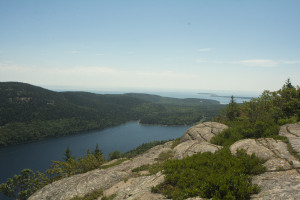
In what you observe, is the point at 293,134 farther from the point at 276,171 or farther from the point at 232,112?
the point at 232,112

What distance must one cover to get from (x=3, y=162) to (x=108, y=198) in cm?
14712

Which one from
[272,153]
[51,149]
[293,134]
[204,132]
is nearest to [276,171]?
[272,153]

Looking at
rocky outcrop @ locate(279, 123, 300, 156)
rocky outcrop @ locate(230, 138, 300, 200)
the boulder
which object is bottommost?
the boulder

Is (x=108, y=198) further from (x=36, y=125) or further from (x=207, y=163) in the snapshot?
(x=36, y=125)

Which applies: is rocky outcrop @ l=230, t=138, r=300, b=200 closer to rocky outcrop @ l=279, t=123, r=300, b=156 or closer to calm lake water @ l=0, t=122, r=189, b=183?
rocky outcrop @ l=279, t=123, r=300, b=156

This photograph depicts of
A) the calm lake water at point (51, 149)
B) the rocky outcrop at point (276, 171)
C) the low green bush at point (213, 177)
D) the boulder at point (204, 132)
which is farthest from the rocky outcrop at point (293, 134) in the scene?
the calm lake water at point (51, 149)

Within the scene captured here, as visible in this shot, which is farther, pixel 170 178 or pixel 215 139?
pixel 215 139

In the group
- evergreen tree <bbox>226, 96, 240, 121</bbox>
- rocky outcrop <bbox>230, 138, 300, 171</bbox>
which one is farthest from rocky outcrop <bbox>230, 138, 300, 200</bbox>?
evergreen tree <bbox>226, 96, 240, 121</bbox>

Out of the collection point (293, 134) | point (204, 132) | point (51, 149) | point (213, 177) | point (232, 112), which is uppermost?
point (293, 134)

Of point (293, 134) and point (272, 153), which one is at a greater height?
point (293, 134)

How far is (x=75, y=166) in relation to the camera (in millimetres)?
30969

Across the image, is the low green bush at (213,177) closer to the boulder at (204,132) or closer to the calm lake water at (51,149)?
the boulder at (204,132)

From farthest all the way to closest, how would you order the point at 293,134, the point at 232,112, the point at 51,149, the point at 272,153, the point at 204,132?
the point at 51,149 → the point at 232,112 → the point at 204,132 → the point at 293,134 → the point at 272,153

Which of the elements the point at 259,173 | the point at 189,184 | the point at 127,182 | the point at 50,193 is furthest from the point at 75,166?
the point at 259,173
